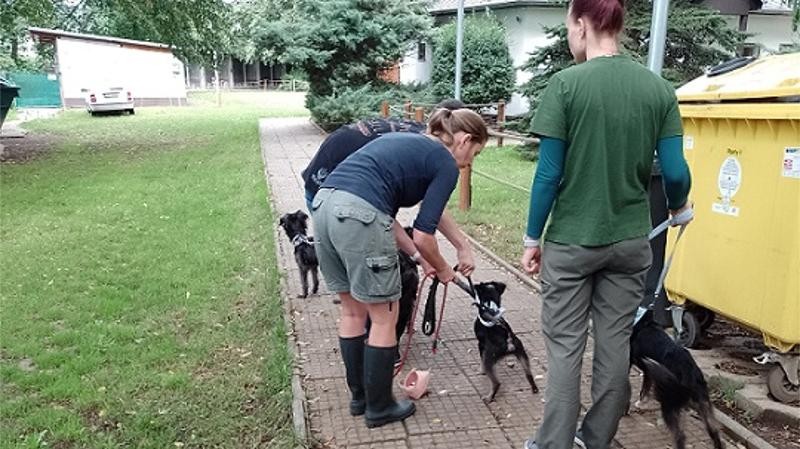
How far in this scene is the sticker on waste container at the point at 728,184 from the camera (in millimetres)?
3781

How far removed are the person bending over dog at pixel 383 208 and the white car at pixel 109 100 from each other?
85.4 ft

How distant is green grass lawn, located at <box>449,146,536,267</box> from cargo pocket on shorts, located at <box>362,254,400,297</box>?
3521 mm

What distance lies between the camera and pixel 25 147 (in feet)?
54.2

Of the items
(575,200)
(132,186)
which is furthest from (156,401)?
(132,186)

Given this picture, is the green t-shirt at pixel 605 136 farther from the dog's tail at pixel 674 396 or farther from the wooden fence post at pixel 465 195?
the wooden fence post at pixel 465 195

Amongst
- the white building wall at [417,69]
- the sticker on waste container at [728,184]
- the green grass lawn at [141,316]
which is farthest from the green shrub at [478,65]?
the sticker on waste container at [728,184]

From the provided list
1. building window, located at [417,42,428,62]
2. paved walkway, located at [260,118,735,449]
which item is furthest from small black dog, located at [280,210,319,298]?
building window, located at [417,42,428,62]

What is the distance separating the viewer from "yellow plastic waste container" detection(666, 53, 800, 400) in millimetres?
3430

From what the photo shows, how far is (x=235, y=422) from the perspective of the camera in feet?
12.0

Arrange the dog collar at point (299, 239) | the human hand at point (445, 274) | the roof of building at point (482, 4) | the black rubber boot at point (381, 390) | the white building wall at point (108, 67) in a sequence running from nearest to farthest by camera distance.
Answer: the black rubber boot at point (381, 390) < the human hand at point (445, 274) < the dog collar at point (299, 239) < the roof of building at point (482, 4) < the white building wall at point (108, 67)

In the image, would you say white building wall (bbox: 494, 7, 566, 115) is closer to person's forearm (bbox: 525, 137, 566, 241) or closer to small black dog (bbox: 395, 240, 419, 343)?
small black dog (bbox: 395, 240, 419, 343)

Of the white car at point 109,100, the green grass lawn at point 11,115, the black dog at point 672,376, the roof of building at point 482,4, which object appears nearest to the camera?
the black dog at point 672,376

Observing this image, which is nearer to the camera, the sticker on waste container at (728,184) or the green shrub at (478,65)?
the sticker on waste container at (728,184)

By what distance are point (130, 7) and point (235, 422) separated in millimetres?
14183
